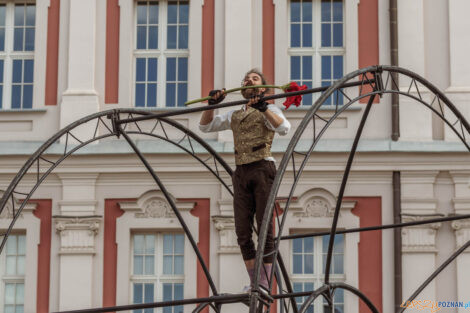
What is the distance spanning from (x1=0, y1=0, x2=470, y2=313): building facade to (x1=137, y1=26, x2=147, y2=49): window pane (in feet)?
0.08

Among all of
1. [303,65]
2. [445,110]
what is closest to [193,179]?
[303,65]

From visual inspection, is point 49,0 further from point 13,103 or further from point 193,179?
point 193,179

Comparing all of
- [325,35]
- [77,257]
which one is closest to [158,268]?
[77,257]

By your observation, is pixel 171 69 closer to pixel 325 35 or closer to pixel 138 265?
pixel 325 35

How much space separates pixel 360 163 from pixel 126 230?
3812 millimetres

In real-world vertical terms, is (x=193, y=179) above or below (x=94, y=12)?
below

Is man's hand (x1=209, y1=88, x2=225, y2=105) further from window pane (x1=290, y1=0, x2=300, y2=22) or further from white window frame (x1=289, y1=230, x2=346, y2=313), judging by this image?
window pane (x1=290, y1=0, x2=300, y2=22)

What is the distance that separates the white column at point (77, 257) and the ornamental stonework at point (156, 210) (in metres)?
0.74

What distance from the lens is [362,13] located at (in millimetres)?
24641

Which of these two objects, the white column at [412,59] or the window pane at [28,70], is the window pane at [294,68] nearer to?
the white column at [412,59]

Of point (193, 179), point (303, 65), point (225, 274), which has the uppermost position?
point (303, 65)

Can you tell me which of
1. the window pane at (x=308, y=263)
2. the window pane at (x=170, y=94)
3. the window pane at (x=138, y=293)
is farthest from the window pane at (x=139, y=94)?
the window pane at (x=308, y=263)

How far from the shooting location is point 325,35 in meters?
24.7

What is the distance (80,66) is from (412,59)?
5328 mm
